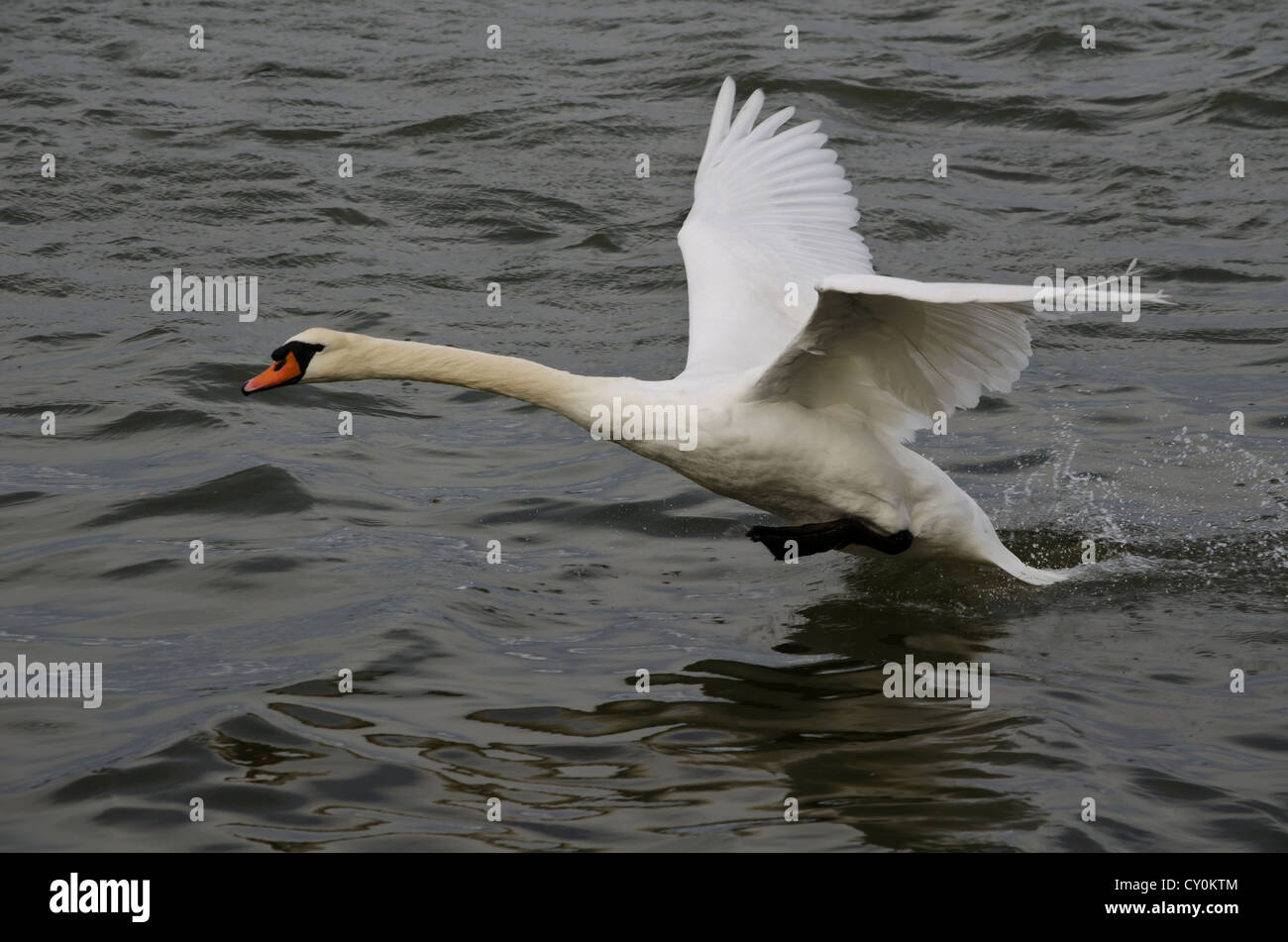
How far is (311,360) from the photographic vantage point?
6.73 meters

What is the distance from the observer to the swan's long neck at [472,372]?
6.43 meters

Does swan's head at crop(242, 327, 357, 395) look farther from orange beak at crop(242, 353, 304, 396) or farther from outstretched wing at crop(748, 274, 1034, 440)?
outstretched wing at crop(748, 274, 1034, 440)

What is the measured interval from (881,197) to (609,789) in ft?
27.6

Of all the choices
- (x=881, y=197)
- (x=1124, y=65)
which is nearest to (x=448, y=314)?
(x=881, y=197)

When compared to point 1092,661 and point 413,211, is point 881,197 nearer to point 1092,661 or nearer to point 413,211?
point 413,211

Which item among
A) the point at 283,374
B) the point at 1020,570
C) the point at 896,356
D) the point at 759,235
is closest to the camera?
the point at 896,356

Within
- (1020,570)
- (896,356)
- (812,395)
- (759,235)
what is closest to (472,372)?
(812,395)

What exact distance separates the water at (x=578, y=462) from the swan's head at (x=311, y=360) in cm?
86

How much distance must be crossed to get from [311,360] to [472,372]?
66cm

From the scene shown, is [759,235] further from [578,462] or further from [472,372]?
[472,372]

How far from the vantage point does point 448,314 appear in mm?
10930

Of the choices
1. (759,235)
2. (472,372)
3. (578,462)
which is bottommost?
(578,462)

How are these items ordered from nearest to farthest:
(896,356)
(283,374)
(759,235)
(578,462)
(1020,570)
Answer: (896,356), (283,374), (1020,570), (759,235), (578,462)
